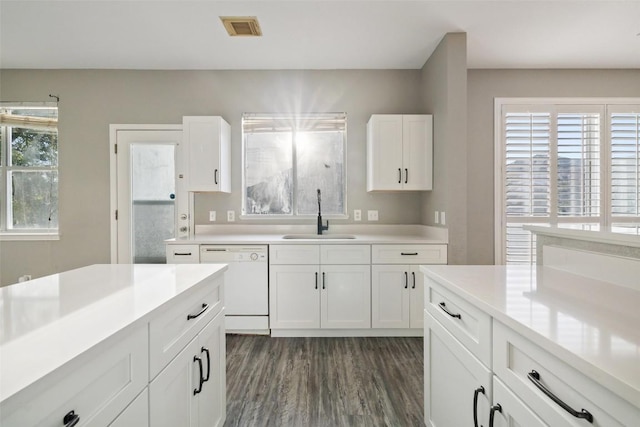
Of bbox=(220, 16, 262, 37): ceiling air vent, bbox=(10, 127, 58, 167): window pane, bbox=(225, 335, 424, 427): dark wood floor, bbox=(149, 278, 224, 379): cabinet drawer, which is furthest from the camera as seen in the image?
bbox=(10, 127, 58, 167): window pane

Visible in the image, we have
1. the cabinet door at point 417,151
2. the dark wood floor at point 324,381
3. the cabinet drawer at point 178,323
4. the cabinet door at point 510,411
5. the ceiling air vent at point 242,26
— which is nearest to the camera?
the cabinet door at point 510,411

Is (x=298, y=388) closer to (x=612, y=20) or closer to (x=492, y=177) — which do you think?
(x=492, y=177)

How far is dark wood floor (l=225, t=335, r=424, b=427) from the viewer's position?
1.74 metres

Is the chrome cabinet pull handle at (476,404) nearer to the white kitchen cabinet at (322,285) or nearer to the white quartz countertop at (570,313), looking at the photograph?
the white quartz countertop at (570,313)

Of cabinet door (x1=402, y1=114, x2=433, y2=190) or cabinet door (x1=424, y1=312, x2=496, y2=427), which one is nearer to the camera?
cabinet door (x1=424, y1=312, x2=496, y2=427)

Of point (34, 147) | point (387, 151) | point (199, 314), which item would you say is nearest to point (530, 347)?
point (199, 314)

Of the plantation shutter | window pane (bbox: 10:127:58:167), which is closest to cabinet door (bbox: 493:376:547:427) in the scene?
the plantation shutter

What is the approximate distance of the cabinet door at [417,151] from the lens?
3035 millimetres

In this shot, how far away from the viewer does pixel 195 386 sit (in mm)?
1195

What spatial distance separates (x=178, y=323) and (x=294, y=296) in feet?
5.80

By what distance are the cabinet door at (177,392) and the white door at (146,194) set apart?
245 centimetres

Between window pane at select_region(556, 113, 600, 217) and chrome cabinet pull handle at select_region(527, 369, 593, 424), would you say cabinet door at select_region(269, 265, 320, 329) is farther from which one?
window pane at select_region(556, 113, 600, 217)

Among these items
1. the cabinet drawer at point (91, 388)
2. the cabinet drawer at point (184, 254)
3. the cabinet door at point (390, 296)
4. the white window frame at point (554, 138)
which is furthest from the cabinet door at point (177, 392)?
the white window frame at point (554, 138)

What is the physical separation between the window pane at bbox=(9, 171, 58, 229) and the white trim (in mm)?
649
